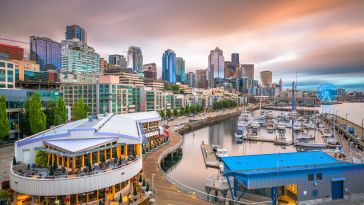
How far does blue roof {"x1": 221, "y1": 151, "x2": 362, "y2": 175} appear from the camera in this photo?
2258 cm

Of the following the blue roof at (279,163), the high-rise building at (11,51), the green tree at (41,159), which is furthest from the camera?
the high-rise building at (11,51)

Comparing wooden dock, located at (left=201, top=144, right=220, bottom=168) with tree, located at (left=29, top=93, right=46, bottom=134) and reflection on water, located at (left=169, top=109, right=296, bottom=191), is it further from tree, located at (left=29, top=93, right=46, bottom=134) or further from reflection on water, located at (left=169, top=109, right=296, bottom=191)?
tree, located at (left=29, top=93, right=46, bottom=134)

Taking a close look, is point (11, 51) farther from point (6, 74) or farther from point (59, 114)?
point (59, 114)

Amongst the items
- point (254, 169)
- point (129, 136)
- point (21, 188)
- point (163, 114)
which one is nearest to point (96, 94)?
point (163, 114)

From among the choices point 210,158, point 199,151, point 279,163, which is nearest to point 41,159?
point 279,163

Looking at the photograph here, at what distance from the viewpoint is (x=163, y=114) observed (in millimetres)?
102688

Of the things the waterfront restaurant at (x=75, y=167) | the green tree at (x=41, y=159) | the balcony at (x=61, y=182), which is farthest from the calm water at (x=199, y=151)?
the green tree at (x=41, y=159)

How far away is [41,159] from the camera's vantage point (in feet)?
82.0

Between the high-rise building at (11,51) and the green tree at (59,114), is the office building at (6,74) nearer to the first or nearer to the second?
the green tree at (59,114)

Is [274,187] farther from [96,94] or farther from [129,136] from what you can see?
[96,94]

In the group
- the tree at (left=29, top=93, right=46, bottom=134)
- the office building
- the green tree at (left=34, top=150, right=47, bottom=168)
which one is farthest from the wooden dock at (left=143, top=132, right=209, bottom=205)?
the office building

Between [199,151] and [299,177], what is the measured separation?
122 ft

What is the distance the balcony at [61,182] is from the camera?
66.5ft

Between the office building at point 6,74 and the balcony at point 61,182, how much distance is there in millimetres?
51706
